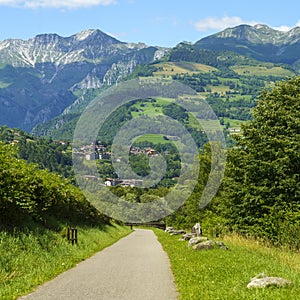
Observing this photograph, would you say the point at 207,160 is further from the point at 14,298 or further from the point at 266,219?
the point at 14,298

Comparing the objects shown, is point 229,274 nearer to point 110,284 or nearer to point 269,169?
point 110,284

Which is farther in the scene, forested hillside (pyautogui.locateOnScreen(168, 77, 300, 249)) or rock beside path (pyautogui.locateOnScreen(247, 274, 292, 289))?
forested hillside (pyautogui.locateOnScreen(168, 77, 300, 249))

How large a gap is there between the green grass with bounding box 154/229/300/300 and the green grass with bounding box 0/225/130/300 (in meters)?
4.32

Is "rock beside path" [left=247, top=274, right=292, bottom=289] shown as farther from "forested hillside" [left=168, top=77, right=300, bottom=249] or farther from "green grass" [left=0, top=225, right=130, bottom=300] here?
"forested hillside" [left=168, top=77, right=300, bottom=249]

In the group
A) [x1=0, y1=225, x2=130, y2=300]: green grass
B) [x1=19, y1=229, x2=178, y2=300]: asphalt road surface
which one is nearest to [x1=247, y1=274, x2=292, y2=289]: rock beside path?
[x1=19, y1=229, x2=178, y2=300]: asphalt road surface

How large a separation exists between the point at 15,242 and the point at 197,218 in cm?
4349

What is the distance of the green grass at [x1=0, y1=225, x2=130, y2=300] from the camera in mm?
12898

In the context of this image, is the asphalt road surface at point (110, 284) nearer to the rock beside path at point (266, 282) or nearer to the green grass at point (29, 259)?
the green grass at point (29, 259)

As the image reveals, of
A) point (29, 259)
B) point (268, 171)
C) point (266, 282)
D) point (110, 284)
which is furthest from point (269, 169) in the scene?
point (266, 282)

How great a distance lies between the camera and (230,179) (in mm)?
38688

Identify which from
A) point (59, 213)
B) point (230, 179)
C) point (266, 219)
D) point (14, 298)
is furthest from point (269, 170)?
point (14, 298)

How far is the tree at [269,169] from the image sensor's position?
3106 cm

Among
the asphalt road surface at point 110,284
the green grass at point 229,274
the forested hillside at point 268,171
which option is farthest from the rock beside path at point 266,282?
the forested hillside at point 268,171

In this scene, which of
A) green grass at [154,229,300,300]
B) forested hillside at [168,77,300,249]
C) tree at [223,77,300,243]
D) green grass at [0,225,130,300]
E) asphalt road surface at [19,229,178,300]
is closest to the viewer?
green grass at [154,229,300,300]
